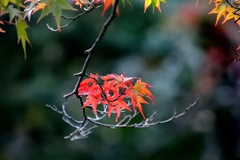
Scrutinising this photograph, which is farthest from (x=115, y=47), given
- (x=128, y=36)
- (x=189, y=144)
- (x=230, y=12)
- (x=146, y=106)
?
(x=230, y=12)

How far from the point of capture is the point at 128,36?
4645 mm

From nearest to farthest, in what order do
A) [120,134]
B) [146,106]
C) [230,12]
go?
[230,12] → [146,106] → [120,134]

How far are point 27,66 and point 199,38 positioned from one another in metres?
1.32

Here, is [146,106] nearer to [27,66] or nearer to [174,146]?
[174,146]

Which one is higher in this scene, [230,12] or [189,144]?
[230,12]

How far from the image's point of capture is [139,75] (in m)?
4.38

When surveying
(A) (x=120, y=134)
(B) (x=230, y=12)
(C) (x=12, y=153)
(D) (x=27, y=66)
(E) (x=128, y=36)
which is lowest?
(C) (x=12, y=153)

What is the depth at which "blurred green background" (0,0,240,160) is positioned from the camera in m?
4.43

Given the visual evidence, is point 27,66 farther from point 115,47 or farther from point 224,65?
point 224,65

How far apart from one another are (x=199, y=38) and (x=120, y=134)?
93cm

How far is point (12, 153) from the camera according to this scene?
479 centimetres

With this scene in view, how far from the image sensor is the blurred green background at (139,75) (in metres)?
4.43

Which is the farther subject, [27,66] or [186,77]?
[27,66]

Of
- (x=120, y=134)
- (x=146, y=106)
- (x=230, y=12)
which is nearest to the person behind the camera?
(x=230, y=12)
